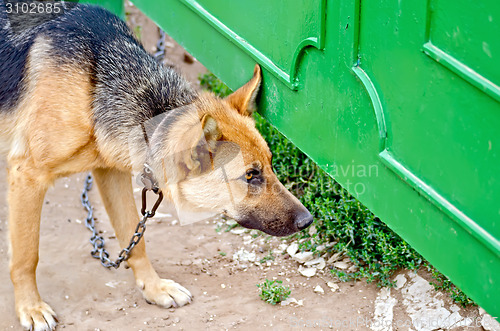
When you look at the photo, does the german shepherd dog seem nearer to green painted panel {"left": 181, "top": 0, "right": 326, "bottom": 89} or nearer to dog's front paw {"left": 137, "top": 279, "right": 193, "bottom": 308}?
green painted panel {"left": 181, "top": 0, "right": 326, "bottom": 89}

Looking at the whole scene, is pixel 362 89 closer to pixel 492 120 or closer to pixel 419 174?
pixel 419 174

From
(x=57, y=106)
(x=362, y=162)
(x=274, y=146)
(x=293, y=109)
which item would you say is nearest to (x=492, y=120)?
(x=362, y=162)

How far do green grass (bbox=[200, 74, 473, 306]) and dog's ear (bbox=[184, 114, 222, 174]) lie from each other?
5.24 feet

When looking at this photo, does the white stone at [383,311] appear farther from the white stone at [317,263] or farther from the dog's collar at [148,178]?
the dog's collar at [148,178]

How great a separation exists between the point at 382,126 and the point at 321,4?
0.86 m

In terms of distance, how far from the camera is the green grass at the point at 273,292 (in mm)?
4457

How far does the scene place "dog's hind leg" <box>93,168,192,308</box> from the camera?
4.51 m

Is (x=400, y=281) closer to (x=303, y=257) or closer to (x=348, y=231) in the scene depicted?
(x=348, y=231)

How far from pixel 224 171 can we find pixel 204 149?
8.5 inches

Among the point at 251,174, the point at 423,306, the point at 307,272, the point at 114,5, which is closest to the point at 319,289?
the point at 307,272

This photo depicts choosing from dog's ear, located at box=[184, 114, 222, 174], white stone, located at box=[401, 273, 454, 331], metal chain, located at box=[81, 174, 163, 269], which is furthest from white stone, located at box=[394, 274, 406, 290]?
metal chain, located at box=[81, 174, 163, 269]

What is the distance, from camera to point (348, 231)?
4.82m

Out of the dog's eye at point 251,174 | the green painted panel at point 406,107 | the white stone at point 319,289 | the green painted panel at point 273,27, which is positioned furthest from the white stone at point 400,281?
the green painted panel at point 273,27

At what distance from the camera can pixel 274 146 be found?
19.4ft
